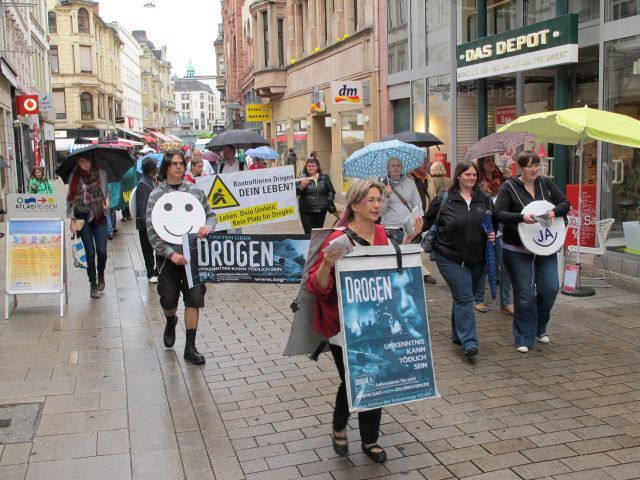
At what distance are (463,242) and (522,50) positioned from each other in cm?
712

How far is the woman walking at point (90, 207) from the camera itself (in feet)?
30.3

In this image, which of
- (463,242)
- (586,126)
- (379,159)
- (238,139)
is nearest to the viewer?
(463,242)

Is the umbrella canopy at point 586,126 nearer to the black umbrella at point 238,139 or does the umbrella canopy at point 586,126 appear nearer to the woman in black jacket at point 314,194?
the woman in black jacket at point 314,194

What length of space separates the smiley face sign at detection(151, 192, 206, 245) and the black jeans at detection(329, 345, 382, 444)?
2520mm

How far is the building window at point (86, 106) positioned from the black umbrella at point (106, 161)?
62548 millimetres

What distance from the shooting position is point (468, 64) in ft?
47.0

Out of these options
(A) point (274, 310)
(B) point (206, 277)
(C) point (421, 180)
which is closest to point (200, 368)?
(B) point (206, 277)

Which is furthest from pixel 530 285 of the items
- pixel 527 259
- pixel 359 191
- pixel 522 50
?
pixel 522 50

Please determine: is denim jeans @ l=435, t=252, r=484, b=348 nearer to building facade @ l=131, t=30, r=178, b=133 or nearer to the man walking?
the man walking

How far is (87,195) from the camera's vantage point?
30.3ft

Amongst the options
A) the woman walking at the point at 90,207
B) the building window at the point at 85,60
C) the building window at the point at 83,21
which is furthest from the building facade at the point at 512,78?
the building window at the point at 83,21

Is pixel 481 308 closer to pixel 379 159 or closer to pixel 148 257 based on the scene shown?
pixel 379 159

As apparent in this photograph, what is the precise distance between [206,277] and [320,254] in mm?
2456

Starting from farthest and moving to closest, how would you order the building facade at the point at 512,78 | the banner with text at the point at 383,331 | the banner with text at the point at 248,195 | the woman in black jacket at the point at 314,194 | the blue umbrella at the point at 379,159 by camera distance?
1. the woman in black jacket at the point at 314,194
2. the building facade at the point at 512,78
3. the banner with text at the point at 248,195
4. the blue umbrella at the point at 379,159
5. the banner with text at the point at 383,331
